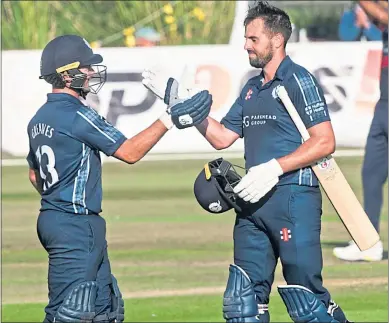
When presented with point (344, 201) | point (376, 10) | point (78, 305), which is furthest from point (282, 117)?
point (376, 10)

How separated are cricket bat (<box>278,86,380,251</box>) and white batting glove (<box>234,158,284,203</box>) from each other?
30cm

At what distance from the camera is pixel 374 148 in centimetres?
1157

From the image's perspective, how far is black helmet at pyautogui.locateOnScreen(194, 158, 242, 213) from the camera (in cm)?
752

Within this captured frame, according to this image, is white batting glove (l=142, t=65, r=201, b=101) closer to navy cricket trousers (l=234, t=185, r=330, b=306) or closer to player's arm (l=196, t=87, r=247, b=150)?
player's arm (l=196, t=87, r=247, b=150)

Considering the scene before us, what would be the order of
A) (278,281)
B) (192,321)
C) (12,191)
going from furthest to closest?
(12,191)
(278,281)
(192,321)

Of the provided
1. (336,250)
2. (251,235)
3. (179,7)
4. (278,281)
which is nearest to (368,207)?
(336,250)

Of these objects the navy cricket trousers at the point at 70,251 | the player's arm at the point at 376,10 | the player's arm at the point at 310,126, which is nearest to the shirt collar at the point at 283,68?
the player's arm at the point at 310,126

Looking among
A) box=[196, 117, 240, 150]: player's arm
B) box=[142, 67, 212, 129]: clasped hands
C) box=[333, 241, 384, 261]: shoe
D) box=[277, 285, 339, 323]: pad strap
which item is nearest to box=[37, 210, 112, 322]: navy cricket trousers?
box=[142, 67, 212, 129]: clasped hands

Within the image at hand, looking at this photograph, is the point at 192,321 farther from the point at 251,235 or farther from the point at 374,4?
the point at 374,4

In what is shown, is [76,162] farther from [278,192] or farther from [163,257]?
[163,257]

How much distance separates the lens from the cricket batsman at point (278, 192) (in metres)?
7.27

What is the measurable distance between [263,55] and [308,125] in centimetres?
58

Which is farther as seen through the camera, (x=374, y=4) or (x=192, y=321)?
(x=374, y=4)

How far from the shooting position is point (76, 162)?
722cm
